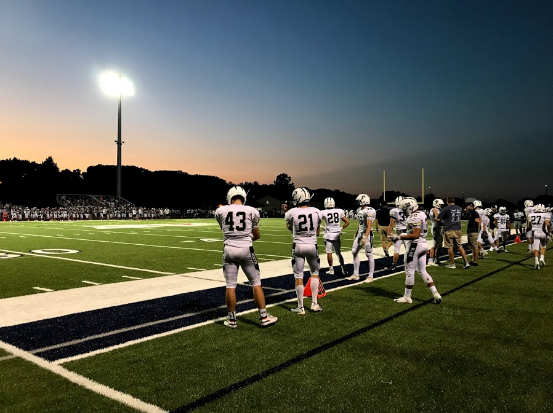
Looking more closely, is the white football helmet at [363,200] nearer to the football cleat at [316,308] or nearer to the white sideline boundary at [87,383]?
the football cleat at [316,308]

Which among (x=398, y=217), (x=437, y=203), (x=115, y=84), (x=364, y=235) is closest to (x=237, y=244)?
(x=364, y=235)

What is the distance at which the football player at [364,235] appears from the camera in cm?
903

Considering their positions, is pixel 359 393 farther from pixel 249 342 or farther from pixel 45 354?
pixel 45 354

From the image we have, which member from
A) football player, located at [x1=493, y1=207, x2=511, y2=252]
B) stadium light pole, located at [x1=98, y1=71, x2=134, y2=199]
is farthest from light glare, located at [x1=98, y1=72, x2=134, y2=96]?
football player, located at [x1=493, y1=207, x2=511, y2=252]

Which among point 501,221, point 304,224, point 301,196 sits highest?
point 301,196

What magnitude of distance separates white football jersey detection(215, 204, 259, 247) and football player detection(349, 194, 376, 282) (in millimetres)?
4127

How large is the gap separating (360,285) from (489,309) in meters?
2.55

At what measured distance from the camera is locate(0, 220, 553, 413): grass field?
350cm

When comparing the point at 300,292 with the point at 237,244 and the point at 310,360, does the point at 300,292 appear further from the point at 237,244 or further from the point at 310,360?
the point at 310,360

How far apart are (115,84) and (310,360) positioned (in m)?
49.8

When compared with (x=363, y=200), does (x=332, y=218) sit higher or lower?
lower

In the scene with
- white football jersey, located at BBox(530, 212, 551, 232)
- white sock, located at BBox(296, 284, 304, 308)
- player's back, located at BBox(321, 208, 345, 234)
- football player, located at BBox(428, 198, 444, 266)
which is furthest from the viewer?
football player, located at BBox(428, 198, 444, 266)

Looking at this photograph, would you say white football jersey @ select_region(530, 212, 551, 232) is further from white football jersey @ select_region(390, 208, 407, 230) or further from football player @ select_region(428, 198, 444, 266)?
white football jersey @ select_region(390, 208, 407, 230)

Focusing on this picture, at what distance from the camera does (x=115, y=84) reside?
47906 millimetres
